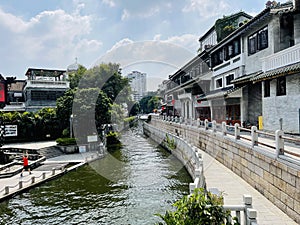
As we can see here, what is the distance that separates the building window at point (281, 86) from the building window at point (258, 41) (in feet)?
11.7

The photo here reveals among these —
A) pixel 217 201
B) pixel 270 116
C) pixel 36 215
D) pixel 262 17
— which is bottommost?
pixel 36 215

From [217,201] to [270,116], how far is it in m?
10.3

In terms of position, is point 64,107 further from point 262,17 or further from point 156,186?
point 262,17

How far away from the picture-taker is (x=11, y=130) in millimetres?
29203

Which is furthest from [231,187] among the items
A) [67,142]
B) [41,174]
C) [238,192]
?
[67,142]

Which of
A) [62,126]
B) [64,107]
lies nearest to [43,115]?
[62,126]

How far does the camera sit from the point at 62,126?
3089 centimetres

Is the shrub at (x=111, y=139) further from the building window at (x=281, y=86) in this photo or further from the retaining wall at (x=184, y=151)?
the building window at (x=281, y=86)

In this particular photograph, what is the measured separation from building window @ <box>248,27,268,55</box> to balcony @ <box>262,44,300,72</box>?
7.32ft

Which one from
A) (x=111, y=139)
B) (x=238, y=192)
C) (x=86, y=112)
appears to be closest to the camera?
(x=238, y=192)

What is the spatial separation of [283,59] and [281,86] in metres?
1.37

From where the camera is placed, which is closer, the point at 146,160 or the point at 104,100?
the point at 146,160

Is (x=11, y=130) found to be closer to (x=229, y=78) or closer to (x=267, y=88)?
(x=229, y=78)

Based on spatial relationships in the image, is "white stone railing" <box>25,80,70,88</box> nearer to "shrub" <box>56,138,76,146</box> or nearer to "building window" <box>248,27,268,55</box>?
"shrub" <box>56,138,76,146</box>
